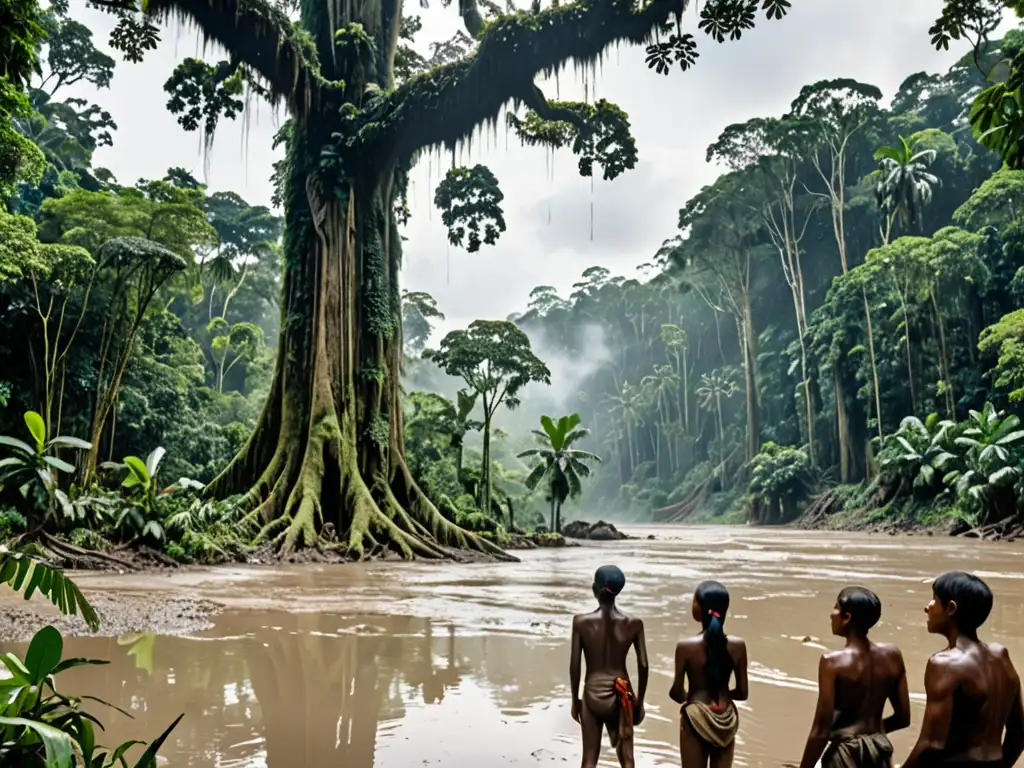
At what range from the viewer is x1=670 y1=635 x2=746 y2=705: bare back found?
271 cm

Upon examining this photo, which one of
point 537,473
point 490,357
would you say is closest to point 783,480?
point 537,473

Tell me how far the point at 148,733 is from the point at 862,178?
46.2m

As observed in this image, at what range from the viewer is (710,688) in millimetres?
2713

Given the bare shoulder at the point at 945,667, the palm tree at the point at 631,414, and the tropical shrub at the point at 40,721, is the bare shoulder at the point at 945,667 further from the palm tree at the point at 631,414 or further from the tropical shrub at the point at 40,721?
the palm tree at the point at 631,414

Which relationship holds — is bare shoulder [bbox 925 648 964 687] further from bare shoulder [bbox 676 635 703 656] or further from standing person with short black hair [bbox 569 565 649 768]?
standing person with short black hair [bbox 569 565 649 768]

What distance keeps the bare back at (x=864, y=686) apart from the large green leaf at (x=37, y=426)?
9.06 meters

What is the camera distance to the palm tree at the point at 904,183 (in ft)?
113

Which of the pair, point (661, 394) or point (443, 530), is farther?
point (661, 394)

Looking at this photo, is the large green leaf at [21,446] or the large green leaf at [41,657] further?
the large green leaf at [21,446]

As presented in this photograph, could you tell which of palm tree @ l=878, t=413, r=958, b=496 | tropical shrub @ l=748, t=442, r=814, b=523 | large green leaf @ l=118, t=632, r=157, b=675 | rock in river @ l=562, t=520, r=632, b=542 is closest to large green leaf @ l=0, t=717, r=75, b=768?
large green leaf @ l=118, t=632, r=157, b=675

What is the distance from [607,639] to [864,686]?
38.1 inches

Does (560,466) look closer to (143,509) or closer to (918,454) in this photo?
(918,454)

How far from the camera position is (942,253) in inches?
1150

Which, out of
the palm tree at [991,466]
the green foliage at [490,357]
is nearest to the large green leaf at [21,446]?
the green foliage at [490,357]
